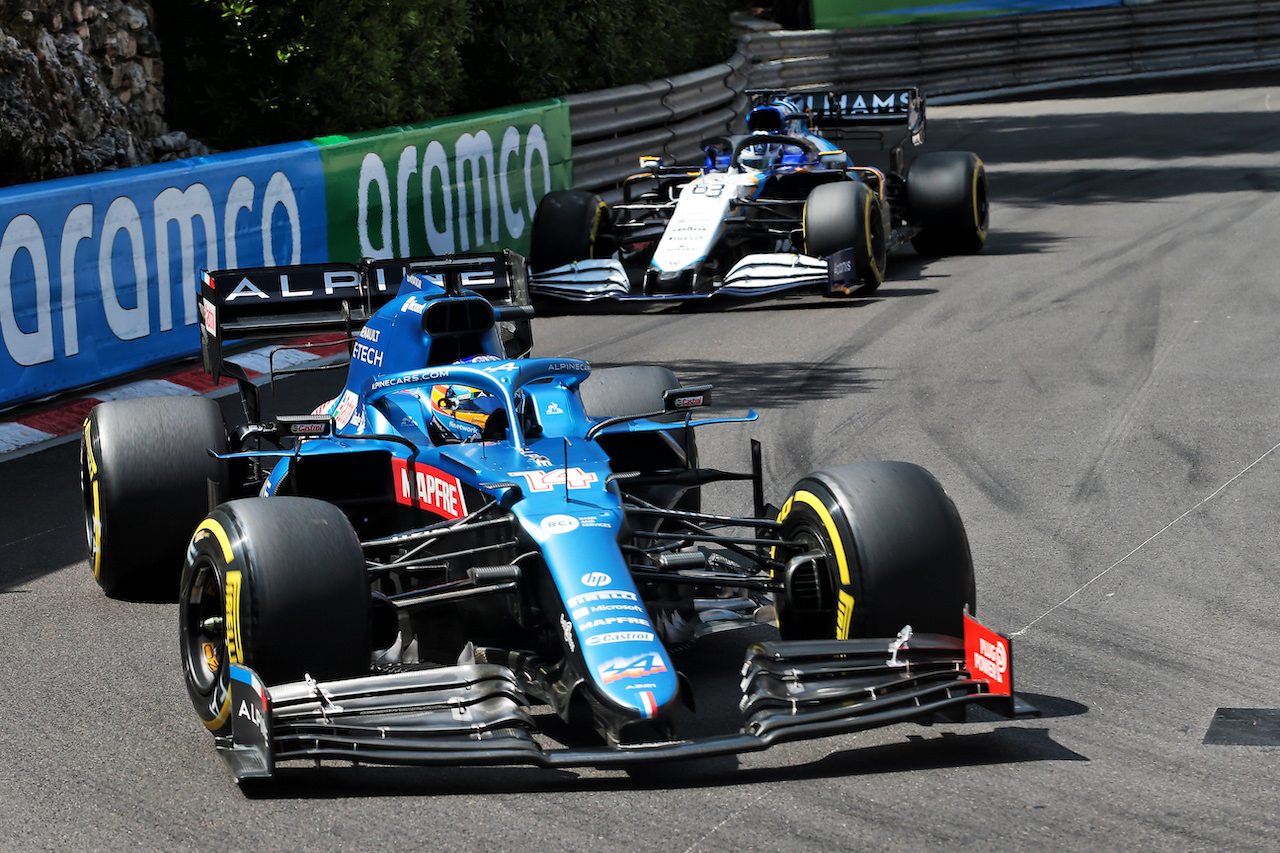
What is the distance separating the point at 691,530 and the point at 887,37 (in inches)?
1007

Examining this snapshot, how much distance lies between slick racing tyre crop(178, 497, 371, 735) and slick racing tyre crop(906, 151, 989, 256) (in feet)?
36.1

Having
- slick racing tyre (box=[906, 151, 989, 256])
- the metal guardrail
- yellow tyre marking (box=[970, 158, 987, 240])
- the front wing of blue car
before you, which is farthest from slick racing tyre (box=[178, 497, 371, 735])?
the metal guardrail

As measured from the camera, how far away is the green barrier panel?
12.9 meters

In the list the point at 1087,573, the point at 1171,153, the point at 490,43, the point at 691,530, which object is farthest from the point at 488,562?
the point at 1171,153

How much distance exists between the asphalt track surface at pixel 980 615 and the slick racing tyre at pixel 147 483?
0.65ft

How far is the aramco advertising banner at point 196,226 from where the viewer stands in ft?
33.2

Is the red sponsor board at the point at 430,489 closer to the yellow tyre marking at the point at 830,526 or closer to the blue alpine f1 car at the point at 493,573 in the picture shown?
the blue alpine f1 car at the point at 493,573

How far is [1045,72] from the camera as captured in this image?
32.1 meters

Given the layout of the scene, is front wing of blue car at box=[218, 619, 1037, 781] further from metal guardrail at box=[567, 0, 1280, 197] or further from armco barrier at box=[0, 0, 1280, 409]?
metal guardrail at box=[567, 0, 1280, 197]

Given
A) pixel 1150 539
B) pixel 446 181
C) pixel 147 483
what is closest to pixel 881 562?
pixel 1150 539

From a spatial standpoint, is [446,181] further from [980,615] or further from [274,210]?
[980,615]

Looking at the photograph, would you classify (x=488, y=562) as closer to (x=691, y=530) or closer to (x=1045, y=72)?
(x=691, y=530)

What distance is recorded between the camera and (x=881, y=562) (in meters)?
5.20

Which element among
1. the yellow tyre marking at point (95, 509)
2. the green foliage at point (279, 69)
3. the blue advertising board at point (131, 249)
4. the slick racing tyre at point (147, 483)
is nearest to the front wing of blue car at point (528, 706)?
the slick racing tyre at point (147, 483)
